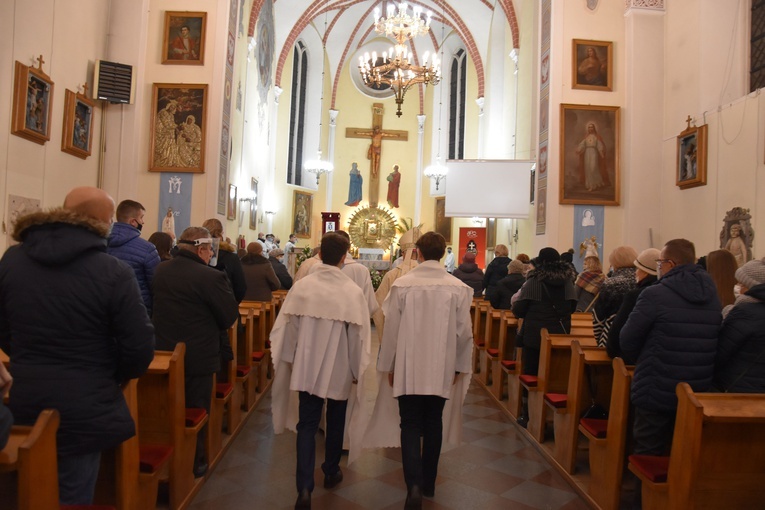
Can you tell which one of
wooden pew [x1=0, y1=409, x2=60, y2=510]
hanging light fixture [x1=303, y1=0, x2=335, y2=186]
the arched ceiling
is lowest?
wooden pew [x1=0, y1=409, x2=60, y2=510]

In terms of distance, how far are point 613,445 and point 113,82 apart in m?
8.99

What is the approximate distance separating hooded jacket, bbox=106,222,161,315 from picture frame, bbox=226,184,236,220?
315 inches

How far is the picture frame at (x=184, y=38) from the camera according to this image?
1065 cm

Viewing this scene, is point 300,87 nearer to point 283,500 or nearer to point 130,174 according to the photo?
point 130,174

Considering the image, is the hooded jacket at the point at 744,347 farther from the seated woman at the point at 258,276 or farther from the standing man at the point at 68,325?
the seated woman at the point at 258,276

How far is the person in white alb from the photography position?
3.42 metres

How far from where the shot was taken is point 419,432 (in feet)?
11.7

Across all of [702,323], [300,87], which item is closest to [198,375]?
[702,323]

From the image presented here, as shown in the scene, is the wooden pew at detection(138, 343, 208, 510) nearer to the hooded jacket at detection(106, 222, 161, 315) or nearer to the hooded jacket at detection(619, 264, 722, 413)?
the hooded jacket at detection(106, 222, 161, 315)

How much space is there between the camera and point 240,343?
17.8ft

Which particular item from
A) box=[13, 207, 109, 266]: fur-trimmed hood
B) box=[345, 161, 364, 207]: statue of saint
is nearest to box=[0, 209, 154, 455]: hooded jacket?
box=[13, 207, 109, 266]: fur-trimmed hood

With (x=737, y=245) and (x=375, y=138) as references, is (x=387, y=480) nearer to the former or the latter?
(x=737, y=245)

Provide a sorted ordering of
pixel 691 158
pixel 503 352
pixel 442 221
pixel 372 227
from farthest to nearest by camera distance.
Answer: pixel 372 227 < pixel 442 221 < pixel 691 158 < pixel 503 352

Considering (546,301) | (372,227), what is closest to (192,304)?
(546,301)
